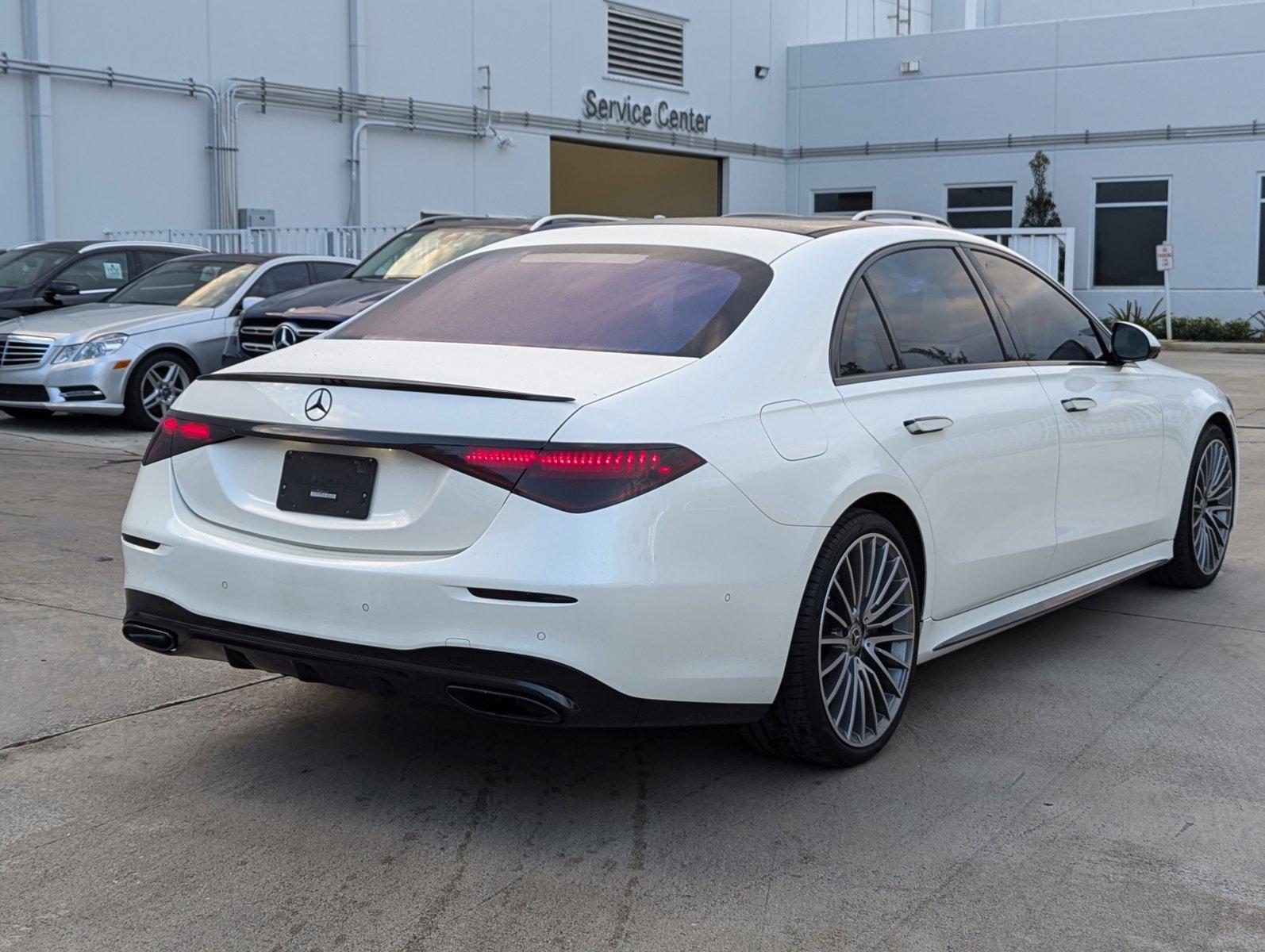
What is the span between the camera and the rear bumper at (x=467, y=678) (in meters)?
3.57

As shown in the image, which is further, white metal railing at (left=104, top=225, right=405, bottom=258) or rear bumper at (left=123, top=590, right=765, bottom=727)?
white metal railing at (left=104, top=225, right=405, bottom=258)

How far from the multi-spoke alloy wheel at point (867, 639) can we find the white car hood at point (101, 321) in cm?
967

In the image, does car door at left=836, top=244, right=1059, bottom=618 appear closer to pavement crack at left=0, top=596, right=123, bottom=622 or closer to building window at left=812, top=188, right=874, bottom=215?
pavement crack at left=0, top=596, right=123, bottom=622

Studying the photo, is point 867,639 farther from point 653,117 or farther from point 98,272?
point 653,117

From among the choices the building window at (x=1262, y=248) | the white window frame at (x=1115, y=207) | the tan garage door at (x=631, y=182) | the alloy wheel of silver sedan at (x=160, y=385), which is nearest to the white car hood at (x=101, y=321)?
the alloy wheel of silver sedan at (x=160, y=385)

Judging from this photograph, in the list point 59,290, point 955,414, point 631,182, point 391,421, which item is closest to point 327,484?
point 391,421

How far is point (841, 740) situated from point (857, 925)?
0.94m

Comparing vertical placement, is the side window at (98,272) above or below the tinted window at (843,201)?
Result: below

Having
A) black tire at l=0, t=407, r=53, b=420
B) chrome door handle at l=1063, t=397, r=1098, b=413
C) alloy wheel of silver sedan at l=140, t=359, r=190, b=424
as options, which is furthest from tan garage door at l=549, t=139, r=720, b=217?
chrome door handle at l=1063, t=397, r=1098, b=413

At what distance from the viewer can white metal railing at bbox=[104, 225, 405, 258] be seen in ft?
68.1

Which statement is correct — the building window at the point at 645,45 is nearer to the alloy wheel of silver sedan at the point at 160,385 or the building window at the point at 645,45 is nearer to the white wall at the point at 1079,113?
the white wall at the point at 1079,113

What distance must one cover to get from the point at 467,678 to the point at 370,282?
32.3 feet

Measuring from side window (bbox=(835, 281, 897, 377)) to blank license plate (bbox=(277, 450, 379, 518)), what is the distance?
144 cm

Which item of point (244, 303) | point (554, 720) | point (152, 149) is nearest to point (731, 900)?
point (554, 720)
